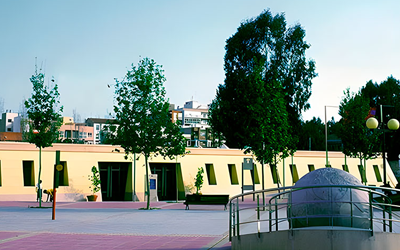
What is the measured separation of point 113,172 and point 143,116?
15.2 meters

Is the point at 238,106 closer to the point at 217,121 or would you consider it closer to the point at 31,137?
the point at 217,121

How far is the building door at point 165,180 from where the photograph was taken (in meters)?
42.9

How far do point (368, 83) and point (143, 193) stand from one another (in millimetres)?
39684

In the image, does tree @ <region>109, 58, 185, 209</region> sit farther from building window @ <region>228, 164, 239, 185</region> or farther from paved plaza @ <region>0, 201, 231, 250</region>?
building window @ <region>228, 164, 239, 185</region>

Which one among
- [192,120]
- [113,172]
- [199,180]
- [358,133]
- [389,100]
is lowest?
[199,180]

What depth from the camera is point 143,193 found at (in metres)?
40.3

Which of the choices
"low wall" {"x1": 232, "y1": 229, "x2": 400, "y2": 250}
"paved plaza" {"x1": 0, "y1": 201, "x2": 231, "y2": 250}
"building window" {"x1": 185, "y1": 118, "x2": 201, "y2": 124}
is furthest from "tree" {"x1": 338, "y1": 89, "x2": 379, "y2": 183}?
"building window" {"x1": 185, "y1": 118, "x2": 201, "y2": 124}

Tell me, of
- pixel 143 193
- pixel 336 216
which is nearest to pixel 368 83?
pixel 143 193

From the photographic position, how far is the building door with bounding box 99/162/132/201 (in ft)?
134

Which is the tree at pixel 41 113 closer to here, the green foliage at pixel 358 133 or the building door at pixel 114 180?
the building door at pixel 114 180

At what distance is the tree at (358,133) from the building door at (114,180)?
62.4 ft

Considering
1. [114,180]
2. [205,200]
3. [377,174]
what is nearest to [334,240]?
[205,200]

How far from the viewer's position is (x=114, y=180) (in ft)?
135

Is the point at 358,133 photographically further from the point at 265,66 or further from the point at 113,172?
the point at 113,172
